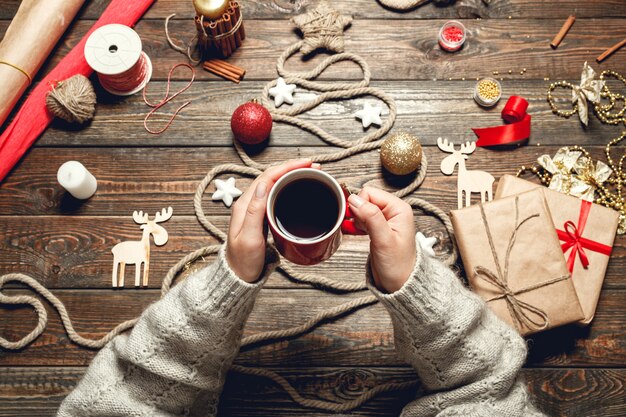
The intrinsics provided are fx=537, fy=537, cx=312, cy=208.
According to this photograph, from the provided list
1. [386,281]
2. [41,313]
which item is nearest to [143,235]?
[41,313]

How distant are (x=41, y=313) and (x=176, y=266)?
34 cm

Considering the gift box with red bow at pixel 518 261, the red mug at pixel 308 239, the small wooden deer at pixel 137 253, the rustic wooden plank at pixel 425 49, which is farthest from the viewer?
the rustic wooden plank at pixel 425 49

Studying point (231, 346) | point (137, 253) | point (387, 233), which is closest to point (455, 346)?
point (387, 233)

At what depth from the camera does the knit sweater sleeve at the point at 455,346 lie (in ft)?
2.92

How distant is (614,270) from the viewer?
132 cm

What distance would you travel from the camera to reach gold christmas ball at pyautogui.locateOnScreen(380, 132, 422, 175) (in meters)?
1.26

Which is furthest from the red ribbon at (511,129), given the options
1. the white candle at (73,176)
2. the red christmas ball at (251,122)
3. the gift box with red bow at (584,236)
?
the white candle at (73,176)

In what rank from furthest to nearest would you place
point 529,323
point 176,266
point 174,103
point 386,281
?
point 174,103
point 176,266
point 529,323
point 386,281

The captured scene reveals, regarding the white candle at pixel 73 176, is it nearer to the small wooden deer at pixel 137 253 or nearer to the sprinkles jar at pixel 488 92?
the small wooden deer at pixel 137 253

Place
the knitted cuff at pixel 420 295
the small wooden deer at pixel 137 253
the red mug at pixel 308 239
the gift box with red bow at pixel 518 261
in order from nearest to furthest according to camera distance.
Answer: the red mug at pixel 308 239
the knitted cuff at pixel 420 295
the gift box with red bow at pixel 518 261
the small wooden deer at pixel 137 253

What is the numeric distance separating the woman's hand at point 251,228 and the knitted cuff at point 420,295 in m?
0.20

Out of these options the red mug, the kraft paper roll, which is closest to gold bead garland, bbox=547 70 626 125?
the red mug

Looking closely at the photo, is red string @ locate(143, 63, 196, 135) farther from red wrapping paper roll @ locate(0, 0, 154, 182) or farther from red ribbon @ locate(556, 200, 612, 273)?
red ribbon @ locate(556, 200, 612, 273)

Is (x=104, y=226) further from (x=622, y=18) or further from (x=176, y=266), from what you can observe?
(x=622, y=18)
